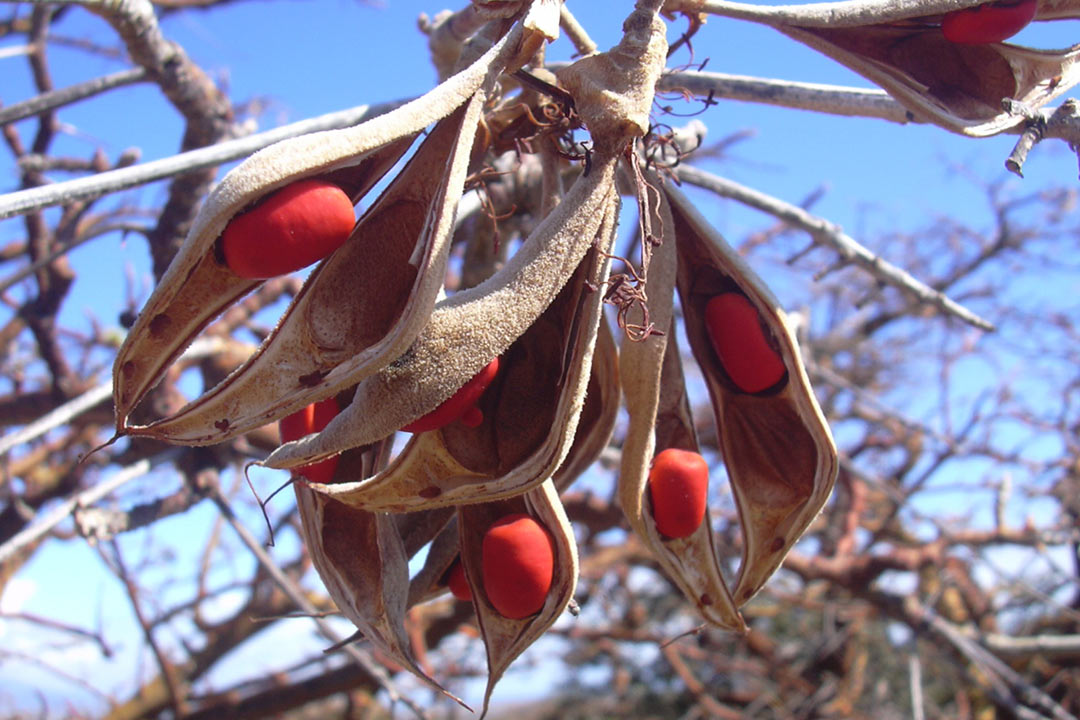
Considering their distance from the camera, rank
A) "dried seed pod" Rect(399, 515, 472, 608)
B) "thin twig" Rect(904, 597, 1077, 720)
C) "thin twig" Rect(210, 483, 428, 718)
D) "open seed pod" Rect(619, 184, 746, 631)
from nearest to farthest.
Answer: "open seed pod" Rect(619, 184, 746, 631) → "dried seed pod" Rect(399, 515, 472, 608) → "thin twig" Rect(210, 483, 428, 718) → "thin twig" Rect(904, 597, 1077, 720)

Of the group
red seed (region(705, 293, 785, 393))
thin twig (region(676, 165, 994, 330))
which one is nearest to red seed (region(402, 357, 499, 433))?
red seed (region(705, 293, 785, 393))

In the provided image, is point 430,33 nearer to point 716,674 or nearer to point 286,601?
point 286,601

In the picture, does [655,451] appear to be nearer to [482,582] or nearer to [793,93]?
[482,582]

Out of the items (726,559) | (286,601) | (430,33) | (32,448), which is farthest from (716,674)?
(430,33)

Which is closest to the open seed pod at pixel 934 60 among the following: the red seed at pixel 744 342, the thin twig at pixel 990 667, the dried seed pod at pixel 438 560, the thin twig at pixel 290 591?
the red seed at pixel 744 342

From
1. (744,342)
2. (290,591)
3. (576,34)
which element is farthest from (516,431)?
(290,591)

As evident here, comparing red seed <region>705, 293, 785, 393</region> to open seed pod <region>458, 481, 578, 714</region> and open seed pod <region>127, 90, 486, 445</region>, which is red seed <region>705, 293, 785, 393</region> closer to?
open seed pod <region>458, 481, 578, 714</region>

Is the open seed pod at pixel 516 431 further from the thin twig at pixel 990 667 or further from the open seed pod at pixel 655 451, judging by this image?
the thin twig at pixel 990 667
